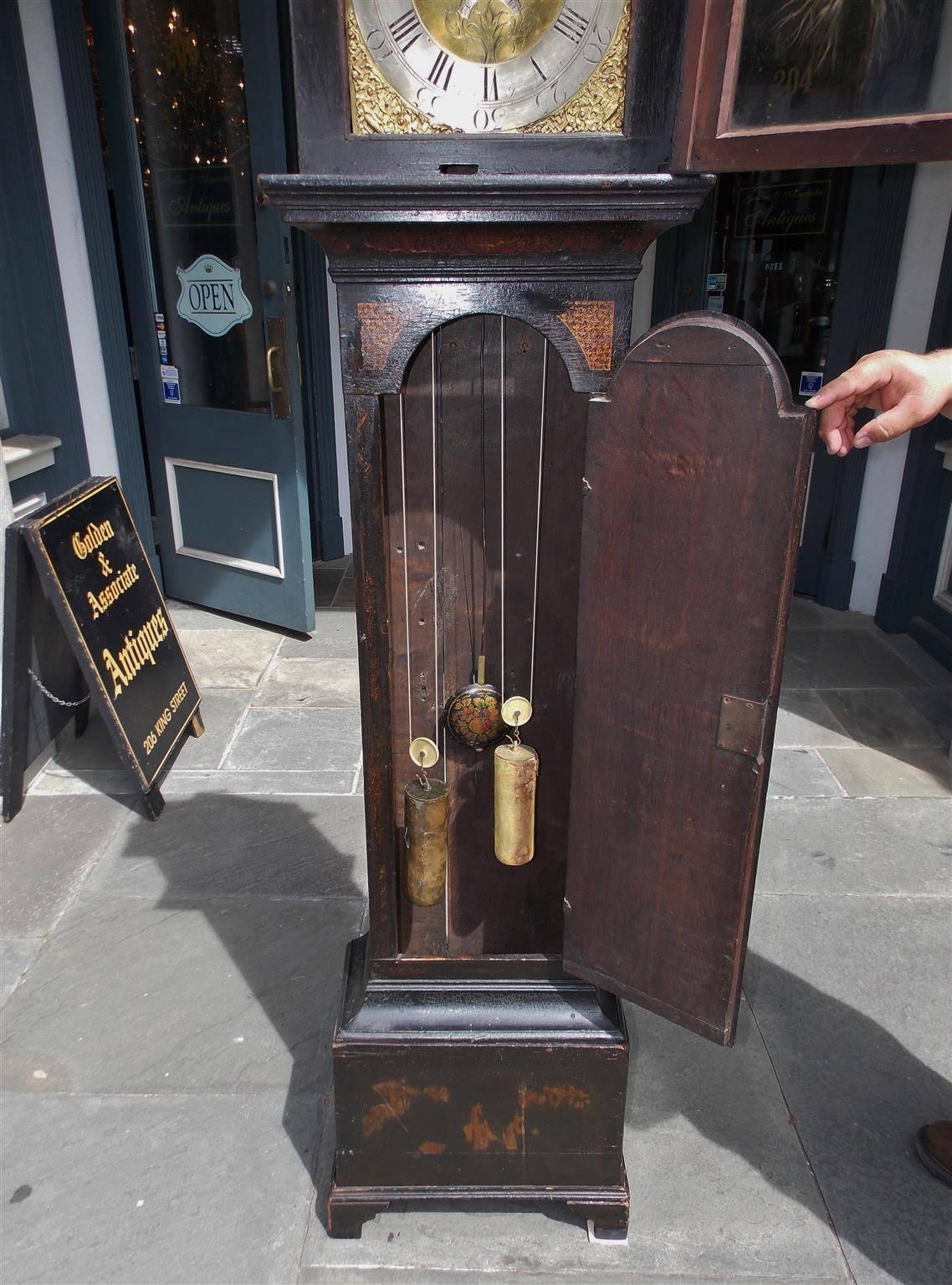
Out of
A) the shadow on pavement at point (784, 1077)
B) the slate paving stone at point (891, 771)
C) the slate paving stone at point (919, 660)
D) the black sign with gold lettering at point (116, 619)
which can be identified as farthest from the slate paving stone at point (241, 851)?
the slate paving stone at point (919, 660)

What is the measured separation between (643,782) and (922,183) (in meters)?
4.29

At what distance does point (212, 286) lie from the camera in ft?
15.0

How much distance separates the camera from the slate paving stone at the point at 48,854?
2.88 meters

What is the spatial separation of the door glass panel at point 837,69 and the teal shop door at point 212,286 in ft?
9.70

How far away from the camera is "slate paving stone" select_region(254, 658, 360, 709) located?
14.0 feet

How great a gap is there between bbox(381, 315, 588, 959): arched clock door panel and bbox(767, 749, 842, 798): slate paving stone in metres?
1.85

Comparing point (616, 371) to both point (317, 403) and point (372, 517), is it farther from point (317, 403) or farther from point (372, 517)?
point (317, 403)

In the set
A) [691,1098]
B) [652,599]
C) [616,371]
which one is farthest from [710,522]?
[691,1098]

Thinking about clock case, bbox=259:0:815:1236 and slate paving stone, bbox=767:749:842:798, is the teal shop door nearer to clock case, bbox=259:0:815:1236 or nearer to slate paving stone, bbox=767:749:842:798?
slate paving stone, bbox=767:749:842:798

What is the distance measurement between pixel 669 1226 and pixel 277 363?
3771mm

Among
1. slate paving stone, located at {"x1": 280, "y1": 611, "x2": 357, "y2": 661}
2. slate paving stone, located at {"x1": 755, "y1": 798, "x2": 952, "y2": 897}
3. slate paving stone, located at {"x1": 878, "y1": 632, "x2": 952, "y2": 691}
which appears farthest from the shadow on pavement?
slate paving stone, located at {"x1": 878, "y1": 632, "x2": 952, "y2": 691}

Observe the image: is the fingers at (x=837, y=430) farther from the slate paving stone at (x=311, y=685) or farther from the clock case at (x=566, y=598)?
the slate paving stone at (x=311, y=685)

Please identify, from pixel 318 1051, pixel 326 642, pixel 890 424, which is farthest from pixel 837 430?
pixel 326 642

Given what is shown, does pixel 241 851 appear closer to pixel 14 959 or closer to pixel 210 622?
pixel 14 959
